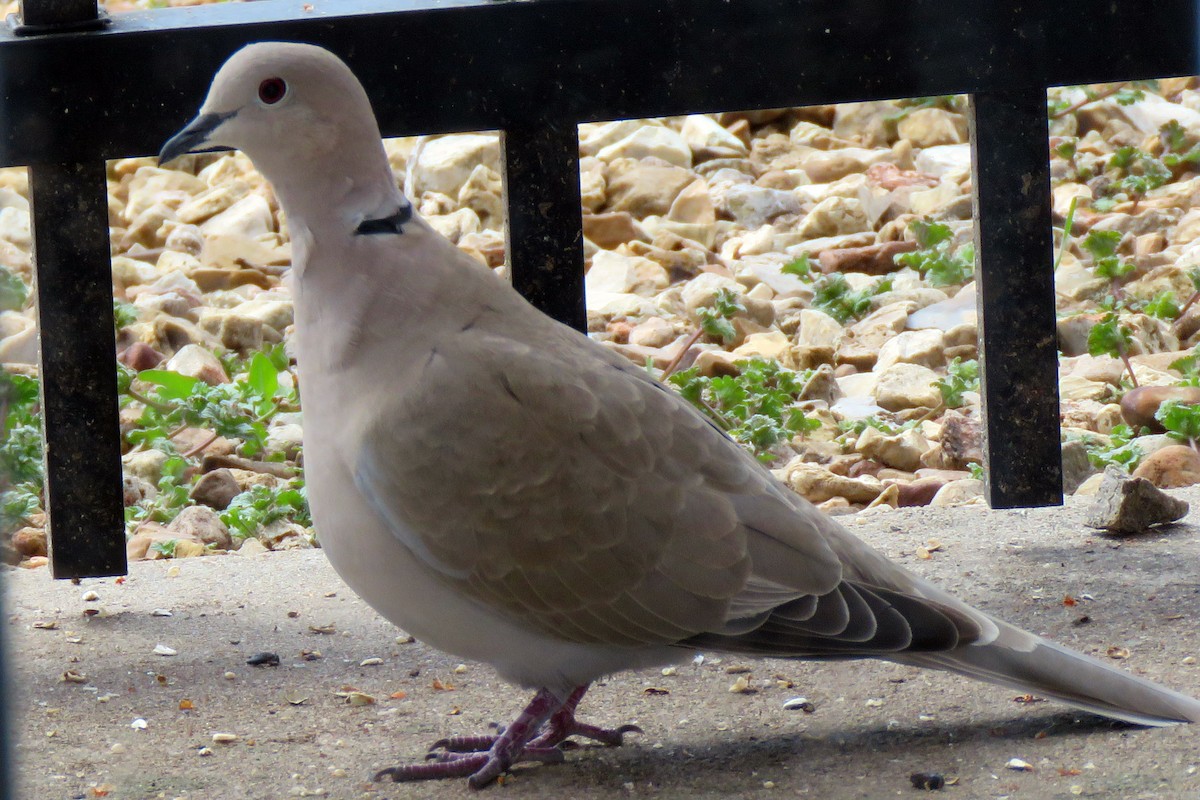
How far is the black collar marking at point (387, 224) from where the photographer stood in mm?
2232

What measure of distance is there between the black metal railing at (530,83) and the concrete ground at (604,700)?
0.97 ft

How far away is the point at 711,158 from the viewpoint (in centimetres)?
592

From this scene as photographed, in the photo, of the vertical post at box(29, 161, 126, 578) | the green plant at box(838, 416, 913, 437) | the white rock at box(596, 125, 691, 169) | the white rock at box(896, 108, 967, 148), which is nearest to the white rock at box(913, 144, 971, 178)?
the white rock at box(896, 108, 967, 148)

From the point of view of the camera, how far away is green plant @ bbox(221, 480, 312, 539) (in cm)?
362

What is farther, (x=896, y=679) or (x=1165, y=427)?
(x=1165, y=427)

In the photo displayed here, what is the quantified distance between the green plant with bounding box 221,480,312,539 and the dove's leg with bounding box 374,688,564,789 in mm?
1430

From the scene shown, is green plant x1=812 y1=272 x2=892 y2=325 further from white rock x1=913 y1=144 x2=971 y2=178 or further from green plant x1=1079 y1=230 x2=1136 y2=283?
white rock x1=913 y1=144 x2=971 y2=178

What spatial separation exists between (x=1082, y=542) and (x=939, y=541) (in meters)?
0.29

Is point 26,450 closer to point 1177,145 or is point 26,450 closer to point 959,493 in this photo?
point 959,493

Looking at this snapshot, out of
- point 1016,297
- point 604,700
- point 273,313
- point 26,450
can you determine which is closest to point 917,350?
Answer: point 1016,297

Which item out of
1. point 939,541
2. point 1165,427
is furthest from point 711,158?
point 939,541

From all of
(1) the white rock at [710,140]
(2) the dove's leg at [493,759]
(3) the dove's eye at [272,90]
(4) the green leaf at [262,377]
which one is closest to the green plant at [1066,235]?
(1) the white rock at [710,140]

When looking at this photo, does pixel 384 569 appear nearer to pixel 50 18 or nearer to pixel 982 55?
pixel 50 18

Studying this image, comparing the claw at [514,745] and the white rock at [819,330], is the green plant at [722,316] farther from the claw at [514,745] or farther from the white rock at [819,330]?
the claw at [514,745]
